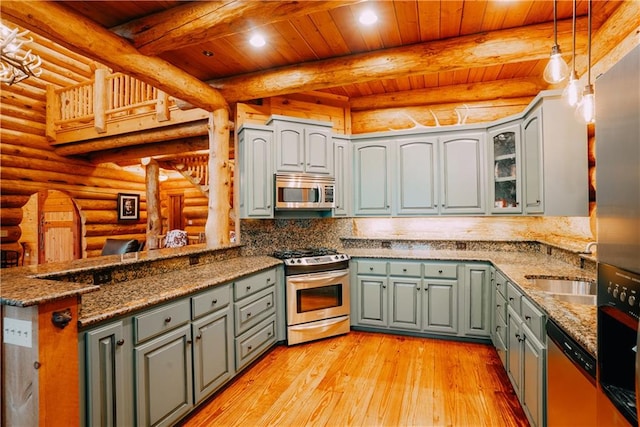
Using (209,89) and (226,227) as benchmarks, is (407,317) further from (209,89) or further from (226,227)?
(209,89)

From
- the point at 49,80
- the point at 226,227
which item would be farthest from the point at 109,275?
the point at 49,80

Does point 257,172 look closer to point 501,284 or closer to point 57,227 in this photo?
point 501,284

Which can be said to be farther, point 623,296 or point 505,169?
point 505,169

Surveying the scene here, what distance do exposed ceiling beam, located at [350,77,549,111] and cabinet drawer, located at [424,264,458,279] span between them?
2106 mm

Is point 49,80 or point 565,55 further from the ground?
point 49,80

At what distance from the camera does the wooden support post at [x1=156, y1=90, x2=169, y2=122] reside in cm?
490

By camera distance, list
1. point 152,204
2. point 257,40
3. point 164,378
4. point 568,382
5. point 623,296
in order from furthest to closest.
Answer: point 152,204, point 257,40, point 164,378, point 568,382, point 623,296

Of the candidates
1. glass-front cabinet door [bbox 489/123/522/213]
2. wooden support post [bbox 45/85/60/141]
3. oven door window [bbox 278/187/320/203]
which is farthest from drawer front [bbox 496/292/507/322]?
wooden support post [bbox 45/85/60/141]

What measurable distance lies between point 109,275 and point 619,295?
2.62 meters

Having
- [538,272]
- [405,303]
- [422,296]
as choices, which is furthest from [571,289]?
[405,303]

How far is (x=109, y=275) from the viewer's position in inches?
86.6

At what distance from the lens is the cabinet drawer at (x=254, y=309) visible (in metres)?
2.62

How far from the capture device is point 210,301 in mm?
2289

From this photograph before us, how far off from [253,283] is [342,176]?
→ 174 cm
